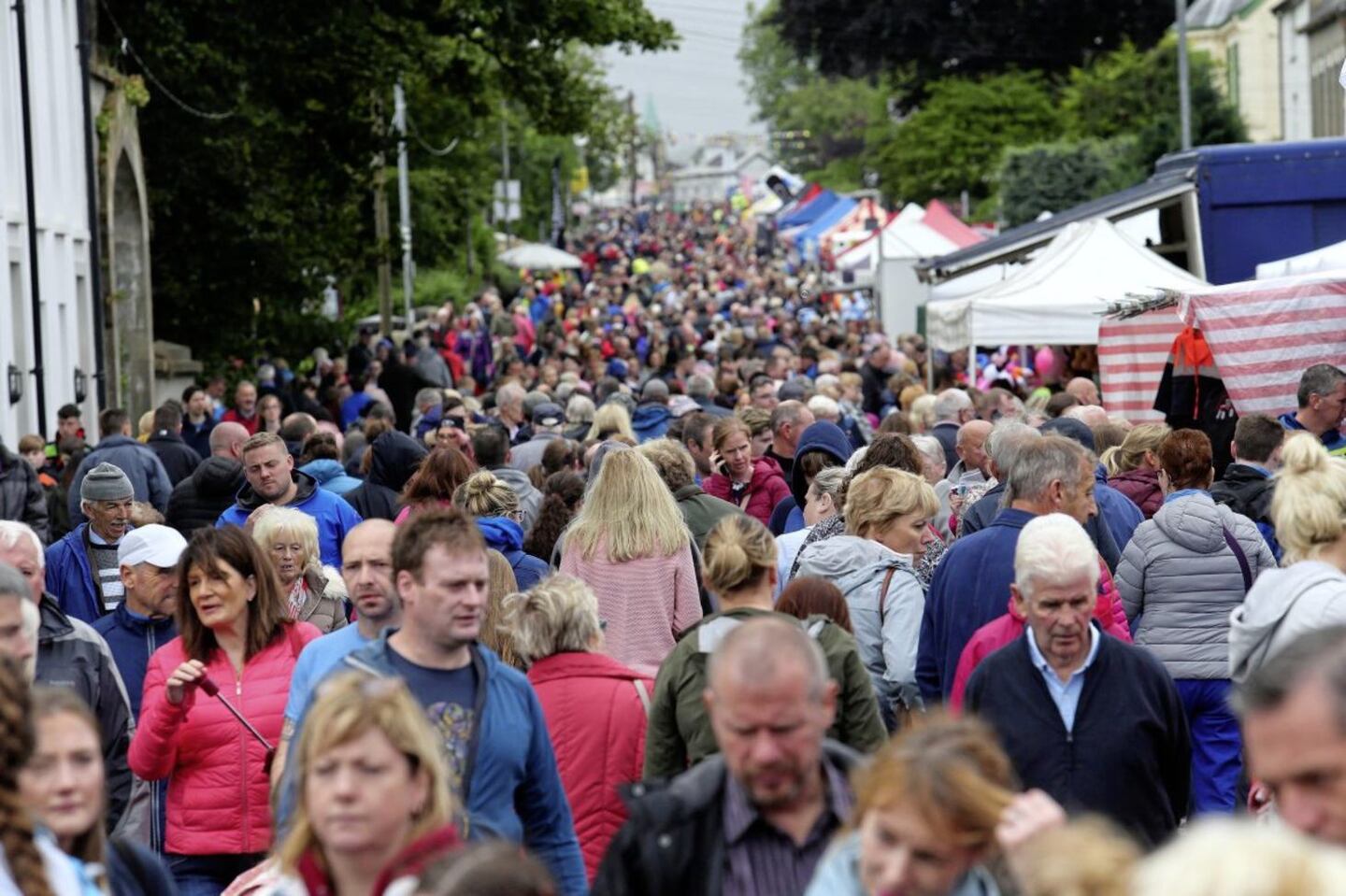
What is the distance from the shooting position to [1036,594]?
256 inches

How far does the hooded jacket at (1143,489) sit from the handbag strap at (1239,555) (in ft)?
7.47

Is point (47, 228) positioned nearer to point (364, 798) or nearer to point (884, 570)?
point (884, 570)

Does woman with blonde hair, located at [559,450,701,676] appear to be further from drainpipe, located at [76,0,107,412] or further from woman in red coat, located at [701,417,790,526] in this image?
drainpipe, located at [76,0,107,412]

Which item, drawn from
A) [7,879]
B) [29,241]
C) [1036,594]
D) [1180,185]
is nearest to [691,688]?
[1036,594]

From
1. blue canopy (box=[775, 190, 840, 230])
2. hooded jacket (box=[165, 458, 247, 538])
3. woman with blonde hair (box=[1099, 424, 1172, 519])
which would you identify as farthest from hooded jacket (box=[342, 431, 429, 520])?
blue canopy (box=[775, 190, 840, 230])

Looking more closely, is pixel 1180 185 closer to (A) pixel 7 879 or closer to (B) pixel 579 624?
(B) pixel 579 624

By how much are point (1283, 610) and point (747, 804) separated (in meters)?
2.52

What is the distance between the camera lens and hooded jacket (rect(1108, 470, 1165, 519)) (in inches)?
445

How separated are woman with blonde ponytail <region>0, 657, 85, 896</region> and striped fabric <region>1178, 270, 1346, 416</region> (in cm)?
1005

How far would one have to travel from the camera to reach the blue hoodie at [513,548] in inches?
379

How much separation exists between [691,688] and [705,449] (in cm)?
686

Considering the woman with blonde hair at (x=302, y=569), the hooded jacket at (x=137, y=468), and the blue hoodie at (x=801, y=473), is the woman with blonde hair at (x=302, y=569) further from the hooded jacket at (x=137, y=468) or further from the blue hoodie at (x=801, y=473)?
the hooded jacket at (x=137, y=468)

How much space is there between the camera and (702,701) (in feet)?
22.4

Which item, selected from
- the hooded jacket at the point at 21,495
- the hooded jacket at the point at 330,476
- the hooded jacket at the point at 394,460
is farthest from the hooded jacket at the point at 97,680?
the hooded jacket at the point at 21,495
